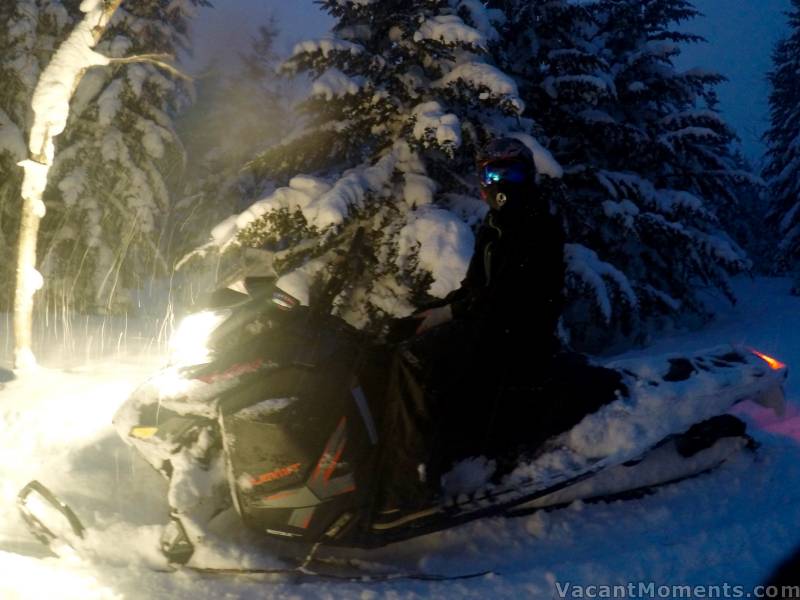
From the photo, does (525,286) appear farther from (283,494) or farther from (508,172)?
(283,494)

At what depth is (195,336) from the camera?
2920 millimetres

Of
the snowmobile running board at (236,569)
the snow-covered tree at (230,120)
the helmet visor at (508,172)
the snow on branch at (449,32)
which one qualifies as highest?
the snow-covered tree at (230,120)

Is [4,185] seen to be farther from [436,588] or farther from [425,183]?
[436,588]

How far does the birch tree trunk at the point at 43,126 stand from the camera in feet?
16.7

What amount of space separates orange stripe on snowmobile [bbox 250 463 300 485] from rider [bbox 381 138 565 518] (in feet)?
1.44

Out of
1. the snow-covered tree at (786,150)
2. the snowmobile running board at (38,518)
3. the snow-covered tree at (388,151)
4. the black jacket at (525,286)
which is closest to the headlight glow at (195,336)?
the snowmobile running board at (38,518)

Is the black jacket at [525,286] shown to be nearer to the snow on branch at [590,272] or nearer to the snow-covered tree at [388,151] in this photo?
the snow-covered tree at [388,151]

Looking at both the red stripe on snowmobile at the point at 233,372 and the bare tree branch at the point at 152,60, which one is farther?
the bare tree branch at the point at 152,60

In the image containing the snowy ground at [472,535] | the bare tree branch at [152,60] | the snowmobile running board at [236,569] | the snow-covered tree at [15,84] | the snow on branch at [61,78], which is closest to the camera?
the snowy ground at [472,535]

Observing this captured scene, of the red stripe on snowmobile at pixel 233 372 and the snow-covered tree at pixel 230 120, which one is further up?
Result: the snow-covered tree at pixel 230 120

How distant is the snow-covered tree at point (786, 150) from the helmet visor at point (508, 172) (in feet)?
61.7

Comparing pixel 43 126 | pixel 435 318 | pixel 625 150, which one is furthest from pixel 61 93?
pixel 625 150

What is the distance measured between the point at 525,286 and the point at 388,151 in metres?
4.00

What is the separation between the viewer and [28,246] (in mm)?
5215
